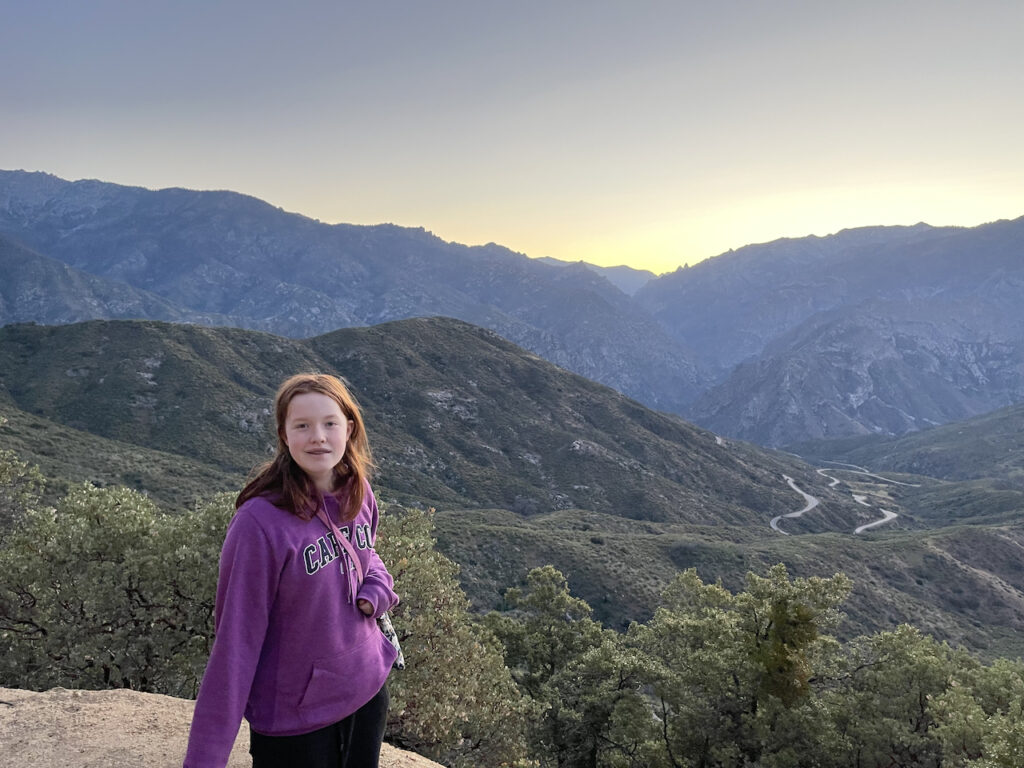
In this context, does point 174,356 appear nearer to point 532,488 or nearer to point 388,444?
point 388,444

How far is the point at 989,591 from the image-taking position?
84.1 metres

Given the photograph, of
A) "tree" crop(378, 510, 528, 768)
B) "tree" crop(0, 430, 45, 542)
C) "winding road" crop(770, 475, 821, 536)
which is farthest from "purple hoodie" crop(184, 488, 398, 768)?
"winding road" crop(770, 475, 821, 536)

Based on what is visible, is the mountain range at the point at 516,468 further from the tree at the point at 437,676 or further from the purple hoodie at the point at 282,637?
the purple hoodie at the point at 282,637

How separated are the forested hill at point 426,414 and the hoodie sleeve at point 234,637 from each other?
66.5 m

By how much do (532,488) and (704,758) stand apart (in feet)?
283

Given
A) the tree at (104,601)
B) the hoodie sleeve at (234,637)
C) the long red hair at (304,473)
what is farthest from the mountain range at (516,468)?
the hoodie sleeve at (234,637)

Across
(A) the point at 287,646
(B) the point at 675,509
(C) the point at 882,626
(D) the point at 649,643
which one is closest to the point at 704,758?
(D) the point at 649,643

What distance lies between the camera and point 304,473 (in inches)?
163

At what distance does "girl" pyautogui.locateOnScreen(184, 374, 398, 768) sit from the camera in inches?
139

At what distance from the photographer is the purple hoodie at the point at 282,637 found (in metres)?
3.50

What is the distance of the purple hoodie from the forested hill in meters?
66.3

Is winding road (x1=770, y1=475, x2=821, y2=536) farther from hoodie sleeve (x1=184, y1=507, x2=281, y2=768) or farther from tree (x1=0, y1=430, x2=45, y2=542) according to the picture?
hoodie sleeve (x1=184, y1=507, x2=281, y2=768)

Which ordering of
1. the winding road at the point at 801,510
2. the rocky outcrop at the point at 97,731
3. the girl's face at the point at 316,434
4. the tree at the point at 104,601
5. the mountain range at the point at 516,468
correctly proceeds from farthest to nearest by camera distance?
the winding road at the point at 801,510
the mountain range at the point at 516,468
the tree at the point at 104,601
the rocky outcrop at the point at 97,731
the girl's face at the point at 316,434

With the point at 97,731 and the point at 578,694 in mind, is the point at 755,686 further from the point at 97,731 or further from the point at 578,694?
the point at 97,731
